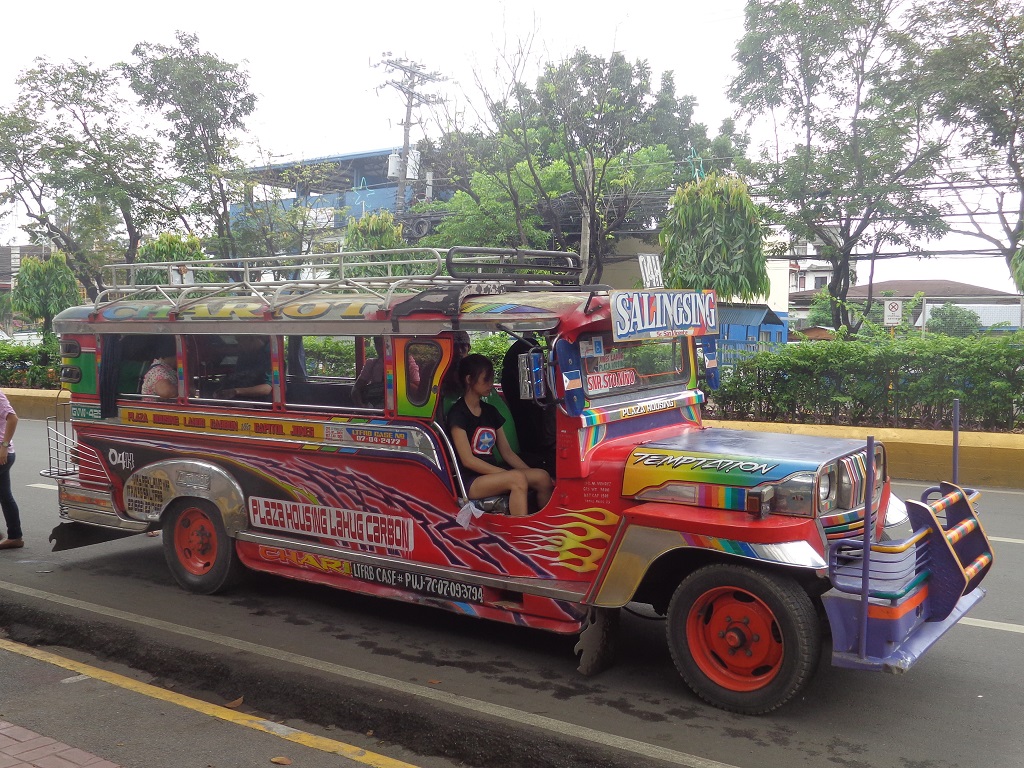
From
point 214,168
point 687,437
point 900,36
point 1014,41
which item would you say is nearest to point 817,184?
point 900,36

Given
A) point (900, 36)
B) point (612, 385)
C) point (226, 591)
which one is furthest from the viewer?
point (900, 36)

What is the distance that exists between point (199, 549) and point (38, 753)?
8.89 feet

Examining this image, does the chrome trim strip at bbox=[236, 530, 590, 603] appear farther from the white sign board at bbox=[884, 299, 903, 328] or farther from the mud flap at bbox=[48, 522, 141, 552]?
the white sign board at bbox=[884, 299, 903, 328]

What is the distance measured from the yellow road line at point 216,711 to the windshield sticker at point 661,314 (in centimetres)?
238

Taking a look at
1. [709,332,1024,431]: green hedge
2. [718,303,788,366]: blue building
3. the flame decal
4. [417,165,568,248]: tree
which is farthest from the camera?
[718,303,788,366]: blue building

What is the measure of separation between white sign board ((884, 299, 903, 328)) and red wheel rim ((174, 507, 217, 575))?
13.4 m

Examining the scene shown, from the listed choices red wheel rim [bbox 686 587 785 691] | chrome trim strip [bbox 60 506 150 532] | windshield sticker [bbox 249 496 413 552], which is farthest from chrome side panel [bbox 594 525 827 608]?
chrome trim strip [bbox 60 506 150 532]

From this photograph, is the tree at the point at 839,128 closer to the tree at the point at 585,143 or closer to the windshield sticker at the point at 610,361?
the tree at the point at 585,143

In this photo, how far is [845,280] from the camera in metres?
22.2

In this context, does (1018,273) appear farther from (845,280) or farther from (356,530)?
(356,530)

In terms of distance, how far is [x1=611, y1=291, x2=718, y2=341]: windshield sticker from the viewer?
4707 millimetres

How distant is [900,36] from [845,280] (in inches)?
260

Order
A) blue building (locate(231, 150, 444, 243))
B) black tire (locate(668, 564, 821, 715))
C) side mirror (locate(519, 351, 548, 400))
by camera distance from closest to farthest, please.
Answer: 1. black tire (locate(668, 564, 821, 715))
2. side mirror (locate(519, 351, 548, 400))
3. blue building (locate(231, 150, 444, 243))

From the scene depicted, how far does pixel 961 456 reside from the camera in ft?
33.3
